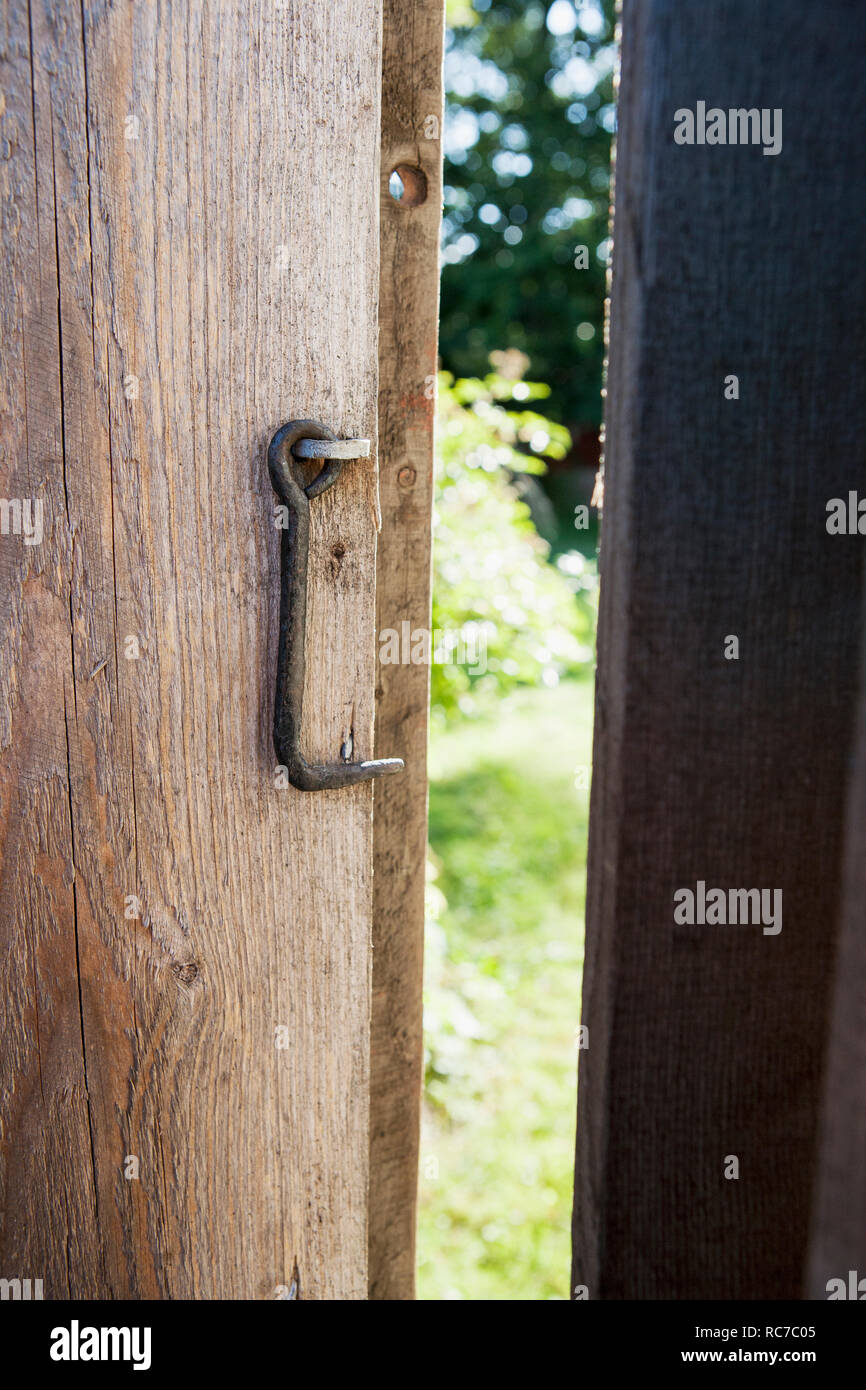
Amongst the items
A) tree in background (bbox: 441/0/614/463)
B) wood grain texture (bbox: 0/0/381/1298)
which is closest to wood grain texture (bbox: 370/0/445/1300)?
wood grain texture (bbox: 0/0/381/1298)

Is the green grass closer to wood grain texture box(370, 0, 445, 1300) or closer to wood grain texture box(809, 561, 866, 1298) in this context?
wood grain texture box(370, 0, 445, 1300)

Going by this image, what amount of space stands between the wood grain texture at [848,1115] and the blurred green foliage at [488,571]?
2517mm

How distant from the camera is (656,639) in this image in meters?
0.93

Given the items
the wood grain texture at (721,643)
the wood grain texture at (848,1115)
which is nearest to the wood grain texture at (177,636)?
the wood grain texture at (721,643)

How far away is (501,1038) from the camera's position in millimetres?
3834

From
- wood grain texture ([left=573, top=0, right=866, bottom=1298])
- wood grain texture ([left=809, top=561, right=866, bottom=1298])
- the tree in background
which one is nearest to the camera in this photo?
wood grain texture ([left=809, top=561, right=866, bottom=1298])

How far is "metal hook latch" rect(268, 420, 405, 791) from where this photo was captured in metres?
0.98

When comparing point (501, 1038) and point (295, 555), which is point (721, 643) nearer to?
point (295, 555)

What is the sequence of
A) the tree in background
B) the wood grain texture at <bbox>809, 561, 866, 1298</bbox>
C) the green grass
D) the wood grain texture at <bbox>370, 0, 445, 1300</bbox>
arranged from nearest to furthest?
the wood grain texture at <bbox>809, 561, 866, 1298</bbox> → the wood grain texture at <bbox>370, 0, 445, 1300</bbox> → the green grass → the tree in background

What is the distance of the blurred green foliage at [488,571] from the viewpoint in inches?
132

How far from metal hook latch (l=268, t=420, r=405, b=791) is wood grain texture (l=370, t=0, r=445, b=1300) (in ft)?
0.67

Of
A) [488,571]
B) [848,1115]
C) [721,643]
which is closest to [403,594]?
[721,643]

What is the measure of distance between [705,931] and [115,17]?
998 mm

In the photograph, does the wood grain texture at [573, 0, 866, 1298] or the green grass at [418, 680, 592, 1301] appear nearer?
the wood grain texture at [573, 0, 866, 1298]
